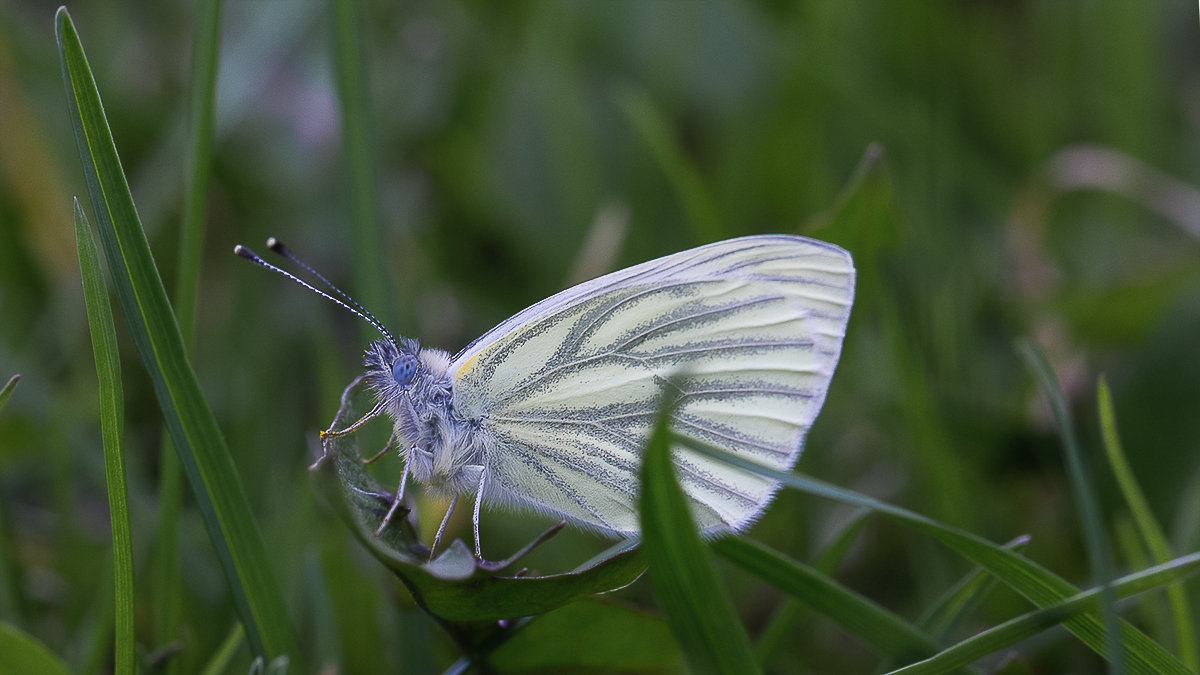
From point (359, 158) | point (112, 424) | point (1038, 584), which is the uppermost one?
point (359, 158)

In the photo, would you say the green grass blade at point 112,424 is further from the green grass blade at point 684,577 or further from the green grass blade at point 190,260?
the green grass blade at point 684,577

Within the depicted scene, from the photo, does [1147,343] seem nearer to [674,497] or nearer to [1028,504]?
[1028,504]

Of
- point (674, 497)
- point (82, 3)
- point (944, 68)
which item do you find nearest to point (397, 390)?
point (674, 497)

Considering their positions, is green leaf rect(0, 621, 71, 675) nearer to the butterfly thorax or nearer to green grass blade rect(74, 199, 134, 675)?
green grass blade rect(74, 199, 134, 675)

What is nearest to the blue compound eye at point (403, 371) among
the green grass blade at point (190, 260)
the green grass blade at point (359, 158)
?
the green grass blade at point (359, 158)

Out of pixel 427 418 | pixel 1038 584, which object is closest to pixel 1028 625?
pixel 1038 584

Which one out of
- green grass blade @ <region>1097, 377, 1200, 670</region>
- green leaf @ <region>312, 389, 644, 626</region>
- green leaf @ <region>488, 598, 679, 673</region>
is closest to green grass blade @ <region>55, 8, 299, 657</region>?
green leaf @ <region>312, 389, 644, 626</region>

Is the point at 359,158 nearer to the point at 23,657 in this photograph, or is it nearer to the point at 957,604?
the point at 23,657
